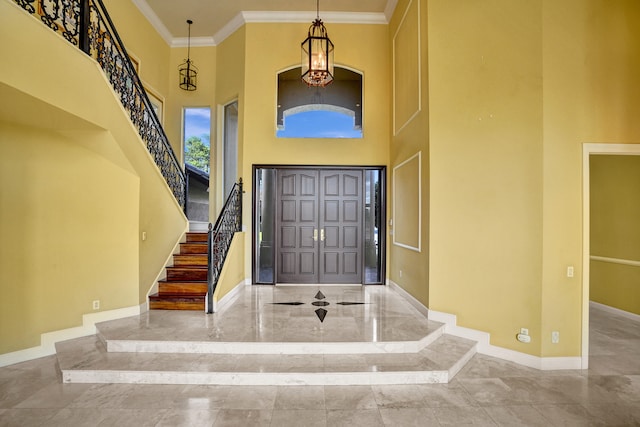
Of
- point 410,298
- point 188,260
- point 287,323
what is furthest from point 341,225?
point 188,260

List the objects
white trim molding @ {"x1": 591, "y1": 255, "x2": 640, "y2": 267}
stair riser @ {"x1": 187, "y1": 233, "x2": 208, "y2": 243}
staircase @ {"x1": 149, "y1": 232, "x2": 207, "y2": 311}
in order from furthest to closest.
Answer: stair riser @ {"x1": 187, "y1": 233, "x2": 208, "y2": 243} < white trim molding @ {"x1": 591, "y1": 255, "x2": 640, "y2": 267} < staircase @ {"x1": 149, "y1": 232, "x2": 207, "y2": 311}

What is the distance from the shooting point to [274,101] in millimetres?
5922

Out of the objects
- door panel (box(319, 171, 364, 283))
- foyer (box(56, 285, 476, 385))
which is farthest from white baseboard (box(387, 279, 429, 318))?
door panel (box(319, 171, 364, 283))

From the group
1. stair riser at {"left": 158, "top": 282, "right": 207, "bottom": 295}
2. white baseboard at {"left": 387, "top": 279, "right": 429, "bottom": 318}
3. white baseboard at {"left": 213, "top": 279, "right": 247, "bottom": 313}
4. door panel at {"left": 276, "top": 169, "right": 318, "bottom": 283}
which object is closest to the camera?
white baseboard at {"left": 387, "top": 279, "right": 429, "bottom": 318}

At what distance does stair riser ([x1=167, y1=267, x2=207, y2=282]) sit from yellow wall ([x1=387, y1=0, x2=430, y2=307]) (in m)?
3.36

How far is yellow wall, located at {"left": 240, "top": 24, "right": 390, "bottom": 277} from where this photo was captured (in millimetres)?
5926

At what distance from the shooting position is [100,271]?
399 cm

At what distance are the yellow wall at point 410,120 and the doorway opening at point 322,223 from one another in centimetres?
58

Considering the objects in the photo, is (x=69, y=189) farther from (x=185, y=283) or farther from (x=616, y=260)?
(x=616, y=260)

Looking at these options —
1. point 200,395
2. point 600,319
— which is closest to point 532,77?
point 600,319

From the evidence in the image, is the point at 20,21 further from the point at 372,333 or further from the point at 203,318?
the point at 372,333

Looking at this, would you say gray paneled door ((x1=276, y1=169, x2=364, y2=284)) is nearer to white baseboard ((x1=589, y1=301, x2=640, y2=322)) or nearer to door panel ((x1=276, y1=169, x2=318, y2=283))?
door panel ((x1=276, y1=169, x2=318, y2=283))

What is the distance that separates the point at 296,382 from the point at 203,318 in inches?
70.5

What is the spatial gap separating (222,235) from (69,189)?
79.4 inches
